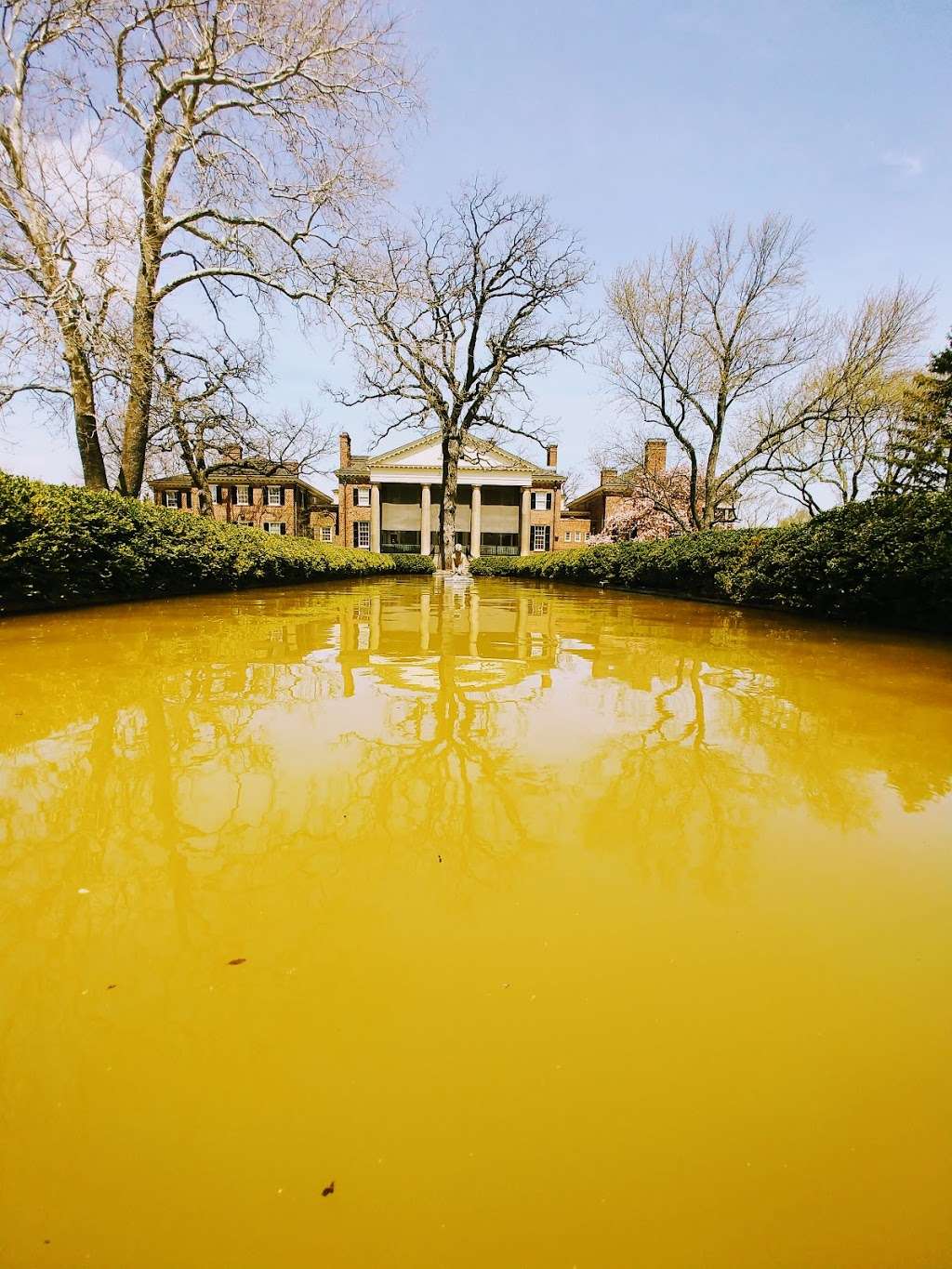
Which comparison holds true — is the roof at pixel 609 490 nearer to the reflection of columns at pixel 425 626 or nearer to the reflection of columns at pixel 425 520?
the reflection of columns at pixel 425 520

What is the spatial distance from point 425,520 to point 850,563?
119ft

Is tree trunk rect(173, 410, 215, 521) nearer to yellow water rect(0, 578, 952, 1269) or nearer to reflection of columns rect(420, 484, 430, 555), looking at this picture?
reflection of columns rect(420, 484, 430, 555)

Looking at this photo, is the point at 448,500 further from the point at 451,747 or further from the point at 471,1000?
the point at 471,1000

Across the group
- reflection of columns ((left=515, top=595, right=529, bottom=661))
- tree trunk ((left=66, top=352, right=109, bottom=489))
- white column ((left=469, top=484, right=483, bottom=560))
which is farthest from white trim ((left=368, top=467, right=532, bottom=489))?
reflection of columns ((left=515, top=595, right=529, bottom=661))

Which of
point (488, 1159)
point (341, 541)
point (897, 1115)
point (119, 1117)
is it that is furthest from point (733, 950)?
point (341, 541)

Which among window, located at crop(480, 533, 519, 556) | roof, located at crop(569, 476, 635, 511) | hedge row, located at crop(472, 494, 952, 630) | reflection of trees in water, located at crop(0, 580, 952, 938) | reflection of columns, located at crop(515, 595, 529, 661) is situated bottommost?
reflection of trees in water, located at crop(0, 580, 952, 938)

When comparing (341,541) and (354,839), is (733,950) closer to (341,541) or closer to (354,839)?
(354,839)

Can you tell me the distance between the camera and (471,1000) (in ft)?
3.99

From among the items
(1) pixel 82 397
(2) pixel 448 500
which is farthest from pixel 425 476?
(1) pixel 82 397

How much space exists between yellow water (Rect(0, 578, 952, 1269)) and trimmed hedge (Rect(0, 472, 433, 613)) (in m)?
5.15

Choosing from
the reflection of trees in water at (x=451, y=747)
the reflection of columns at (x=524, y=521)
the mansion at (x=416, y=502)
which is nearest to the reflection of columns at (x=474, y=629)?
the reflection of trees in water at (x=451, y=747)

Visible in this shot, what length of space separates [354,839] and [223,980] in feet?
2.02

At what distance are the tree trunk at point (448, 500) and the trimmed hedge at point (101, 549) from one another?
11002mm

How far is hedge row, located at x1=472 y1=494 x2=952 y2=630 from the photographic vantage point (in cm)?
663
